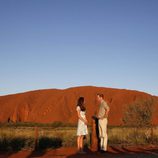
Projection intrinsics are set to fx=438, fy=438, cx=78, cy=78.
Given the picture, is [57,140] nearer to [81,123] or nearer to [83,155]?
[81,123]

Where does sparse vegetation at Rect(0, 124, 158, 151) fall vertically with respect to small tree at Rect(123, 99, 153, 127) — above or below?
below

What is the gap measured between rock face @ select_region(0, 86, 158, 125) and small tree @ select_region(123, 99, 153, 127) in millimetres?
23176

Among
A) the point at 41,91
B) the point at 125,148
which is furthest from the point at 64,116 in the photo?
the point at 125,148

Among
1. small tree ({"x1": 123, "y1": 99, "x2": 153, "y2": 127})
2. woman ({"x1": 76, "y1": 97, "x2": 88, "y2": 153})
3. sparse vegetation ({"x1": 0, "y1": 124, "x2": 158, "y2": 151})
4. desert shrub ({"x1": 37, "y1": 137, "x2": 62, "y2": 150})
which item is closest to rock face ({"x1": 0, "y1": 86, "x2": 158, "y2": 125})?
small tree ({"x1": 123, "y1": 99, "x2": 153, "y2": 127})

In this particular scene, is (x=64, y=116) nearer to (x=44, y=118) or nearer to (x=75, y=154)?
(x=44, y=118)

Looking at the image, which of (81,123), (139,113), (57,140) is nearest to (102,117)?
(81,123)

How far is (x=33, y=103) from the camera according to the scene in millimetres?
94438

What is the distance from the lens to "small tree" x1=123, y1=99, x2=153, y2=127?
172 ft

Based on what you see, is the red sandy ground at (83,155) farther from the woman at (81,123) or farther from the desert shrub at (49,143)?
the desert shrub at (49,143)

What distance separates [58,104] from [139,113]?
40.1 meters

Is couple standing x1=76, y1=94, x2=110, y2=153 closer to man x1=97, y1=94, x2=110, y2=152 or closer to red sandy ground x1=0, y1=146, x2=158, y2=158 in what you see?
man x1=97, y1=94, x2=110, y2=152

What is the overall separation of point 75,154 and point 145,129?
9.81m

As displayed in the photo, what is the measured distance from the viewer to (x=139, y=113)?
173ft

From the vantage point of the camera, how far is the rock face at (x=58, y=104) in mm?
83562
